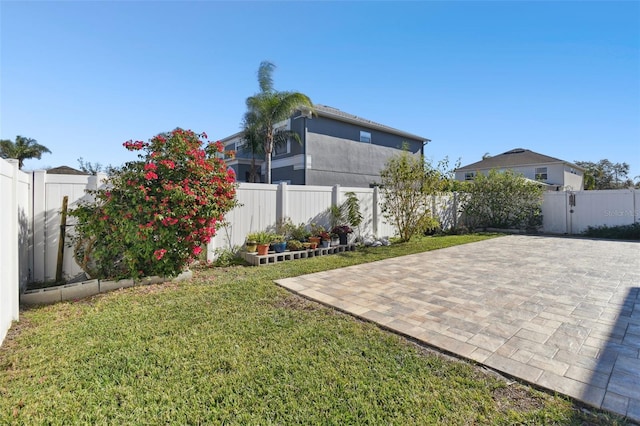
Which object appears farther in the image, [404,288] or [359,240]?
[359,240]

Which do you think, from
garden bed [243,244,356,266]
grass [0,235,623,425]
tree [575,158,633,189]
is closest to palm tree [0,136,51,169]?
garden bed [243,244,356,266]

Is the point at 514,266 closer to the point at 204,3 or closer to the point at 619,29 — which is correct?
the point at 619,29

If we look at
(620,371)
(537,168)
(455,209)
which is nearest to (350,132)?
(455,209)

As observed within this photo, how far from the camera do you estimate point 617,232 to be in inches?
449

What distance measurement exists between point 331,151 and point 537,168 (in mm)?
20621

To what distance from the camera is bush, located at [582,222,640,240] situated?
11.1 m

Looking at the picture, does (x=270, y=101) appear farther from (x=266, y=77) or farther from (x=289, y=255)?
(x=289, y=255)

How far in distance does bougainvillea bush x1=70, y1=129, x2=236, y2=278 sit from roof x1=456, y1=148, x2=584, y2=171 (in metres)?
25.4

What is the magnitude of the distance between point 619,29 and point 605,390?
35.7ft

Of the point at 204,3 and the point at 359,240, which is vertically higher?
the point at 204,3

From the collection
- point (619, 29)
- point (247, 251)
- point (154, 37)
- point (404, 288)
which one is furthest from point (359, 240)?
point (619, 29)

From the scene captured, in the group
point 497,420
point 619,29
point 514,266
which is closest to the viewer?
point 497,420

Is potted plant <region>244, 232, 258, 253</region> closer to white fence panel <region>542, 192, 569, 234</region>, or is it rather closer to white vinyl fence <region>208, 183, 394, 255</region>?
white vinyl fence <region>208, 183, 394, 255</region>

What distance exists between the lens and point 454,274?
18.6 ft
